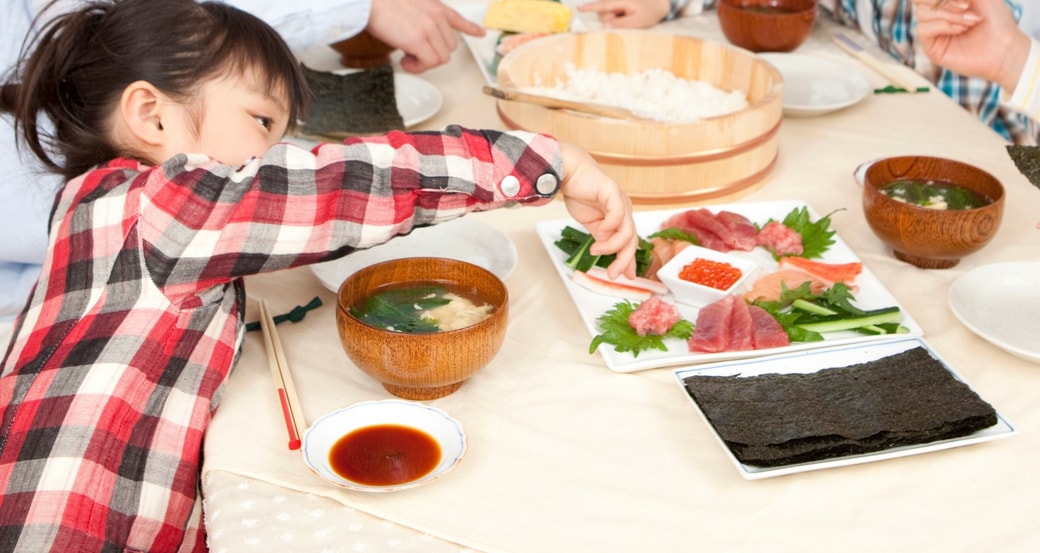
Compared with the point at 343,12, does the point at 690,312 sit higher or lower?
lower

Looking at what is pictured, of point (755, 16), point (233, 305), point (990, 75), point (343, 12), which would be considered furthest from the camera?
point (755, 16)

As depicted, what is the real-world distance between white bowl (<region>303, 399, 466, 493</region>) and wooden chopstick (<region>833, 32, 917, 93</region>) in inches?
62.5

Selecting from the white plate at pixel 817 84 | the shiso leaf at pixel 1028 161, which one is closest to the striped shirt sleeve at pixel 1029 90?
the white plate at pixel 817 84

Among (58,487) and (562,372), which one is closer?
(58,487)

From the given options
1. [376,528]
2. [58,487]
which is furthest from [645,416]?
[58,487]

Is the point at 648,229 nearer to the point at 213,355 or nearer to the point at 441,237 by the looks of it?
the point at 441,237

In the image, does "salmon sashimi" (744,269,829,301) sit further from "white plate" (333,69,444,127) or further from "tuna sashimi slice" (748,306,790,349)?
"white plate" (333,69,444,127)

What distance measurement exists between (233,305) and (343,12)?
Answer: 39.6 inches

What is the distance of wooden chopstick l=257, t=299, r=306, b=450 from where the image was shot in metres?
1.19

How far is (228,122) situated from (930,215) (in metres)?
1.03

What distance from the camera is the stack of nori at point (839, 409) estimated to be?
1.12 m

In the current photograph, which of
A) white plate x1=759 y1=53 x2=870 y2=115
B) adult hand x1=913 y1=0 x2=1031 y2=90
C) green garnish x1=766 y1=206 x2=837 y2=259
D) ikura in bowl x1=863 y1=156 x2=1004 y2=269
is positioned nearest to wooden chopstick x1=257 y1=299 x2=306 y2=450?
green garnish x1=766 y1=206 x2=837 y2=259

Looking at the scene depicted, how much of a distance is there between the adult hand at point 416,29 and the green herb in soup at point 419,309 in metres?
1.05

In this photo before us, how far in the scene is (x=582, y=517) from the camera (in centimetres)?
106
